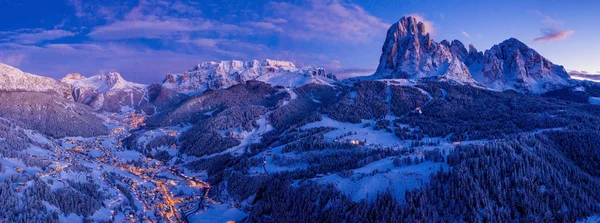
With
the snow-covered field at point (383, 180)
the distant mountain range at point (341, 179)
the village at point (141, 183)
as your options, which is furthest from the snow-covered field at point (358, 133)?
the village at point (141, 183)

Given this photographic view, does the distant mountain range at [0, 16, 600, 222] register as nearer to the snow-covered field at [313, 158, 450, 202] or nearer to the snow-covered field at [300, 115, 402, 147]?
the snow-covered field at [313, 158, 450, 202]

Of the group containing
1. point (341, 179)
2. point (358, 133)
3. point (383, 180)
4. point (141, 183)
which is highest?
point (358, 133)

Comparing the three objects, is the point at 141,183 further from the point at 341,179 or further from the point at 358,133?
the point at 358,133

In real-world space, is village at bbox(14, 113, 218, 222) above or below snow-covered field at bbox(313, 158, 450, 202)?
below

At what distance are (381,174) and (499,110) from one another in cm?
12656

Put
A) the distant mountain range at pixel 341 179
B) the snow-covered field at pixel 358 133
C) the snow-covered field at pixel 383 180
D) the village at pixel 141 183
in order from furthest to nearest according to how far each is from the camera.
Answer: the snow-covered field at pixel 358 133 < the village at pixel 141 183 < the snow-covered field at pixel 383 180 < the distant mountain range at pixel 341 179

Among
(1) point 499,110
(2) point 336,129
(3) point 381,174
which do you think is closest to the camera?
(3) point 381,174

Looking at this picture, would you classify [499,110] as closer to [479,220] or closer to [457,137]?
[457,137]

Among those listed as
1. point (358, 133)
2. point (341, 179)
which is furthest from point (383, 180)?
point (358, 133)

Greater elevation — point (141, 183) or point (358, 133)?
point (358, 133)

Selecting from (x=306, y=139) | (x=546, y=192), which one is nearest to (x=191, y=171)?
(x=306, y=139)

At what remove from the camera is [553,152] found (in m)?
96.1

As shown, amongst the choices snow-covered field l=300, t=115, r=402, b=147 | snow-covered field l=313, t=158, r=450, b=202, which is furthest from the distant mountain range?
snow-covered field l=300, t=115, r=402, b=147

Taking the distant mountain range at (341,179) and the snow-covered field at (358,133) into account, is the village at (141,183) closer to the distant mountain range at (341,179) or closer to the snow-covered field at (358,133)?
the distant mountain range at (341,179)
